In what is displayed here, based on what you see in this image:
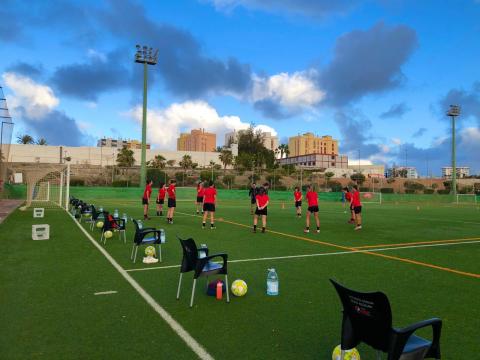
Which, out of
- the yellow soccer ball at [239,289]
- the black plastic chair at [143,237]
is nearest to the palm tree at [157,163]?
the black plastic chair at [143,237]

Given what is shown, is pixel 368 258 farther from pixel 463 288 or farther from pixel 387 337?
pixel 387 337

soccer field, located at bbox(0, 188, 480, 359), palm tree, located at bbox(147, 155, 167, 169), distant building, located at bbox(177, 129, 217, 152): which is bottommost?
soccer field, located at bbox(0, 188, 480, 359)

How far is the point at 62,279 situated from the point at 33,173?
64.0ft

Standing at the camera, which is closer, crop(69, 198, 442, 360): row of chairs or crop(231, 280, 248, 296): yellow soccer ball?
crop(69, 198, 442, 360): row of chairs

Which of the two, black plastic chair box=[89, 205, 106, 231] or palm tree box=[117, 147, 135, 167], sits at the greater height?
palm tree box=[117, 147, 135, 167]

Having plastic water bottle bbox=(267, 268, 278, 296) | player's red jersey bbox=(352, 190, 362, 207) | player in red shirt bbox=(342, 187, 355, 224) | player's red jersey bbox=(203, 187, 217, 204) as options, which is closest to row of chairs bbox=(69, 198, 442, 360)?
plastic water bottle bbox=(267, 268, 278, 296)

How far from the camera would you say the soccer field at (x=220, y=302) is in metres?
4.41

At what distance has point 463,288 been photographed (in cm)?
710

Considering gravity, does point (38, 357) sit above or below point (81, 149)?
below

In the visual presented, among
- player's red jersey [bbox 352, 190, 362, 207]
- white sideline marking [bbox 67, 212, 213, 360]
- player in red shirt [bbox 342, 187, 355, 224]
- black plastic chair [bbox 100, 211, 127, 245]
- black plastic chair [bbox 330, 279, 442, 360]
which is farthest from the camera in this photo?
player in red shirt [bbox 342, 187, 355, 224]

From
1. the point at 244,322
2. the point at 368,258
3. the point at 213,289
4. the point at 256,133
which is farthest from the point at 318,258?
the point at 256,133

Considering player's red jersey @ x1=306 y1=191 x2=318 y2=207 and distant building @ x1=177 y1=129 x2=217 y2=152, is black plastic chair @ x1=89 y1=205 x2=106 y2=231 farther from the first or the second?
distant building @ x1=177 y1=129 x2=217 y2=152

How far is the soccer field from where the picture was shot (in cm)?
441

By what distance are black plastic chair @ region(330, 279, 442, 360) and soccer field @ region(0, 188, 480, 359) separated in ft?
3.28
